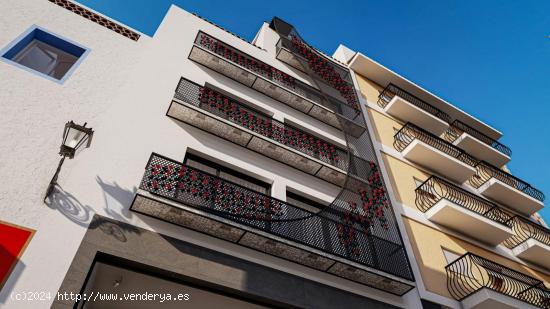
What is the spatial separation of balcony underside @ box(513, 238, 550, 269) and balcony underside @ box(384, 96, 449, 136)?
696cm

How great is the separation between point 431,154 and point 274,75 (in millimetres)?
7833

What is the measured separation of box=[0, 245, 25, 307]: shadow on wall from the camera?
18.8 feet

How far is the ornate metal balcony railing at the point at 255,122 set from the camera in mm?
11188

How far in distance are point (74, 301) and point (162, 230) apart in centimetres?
220

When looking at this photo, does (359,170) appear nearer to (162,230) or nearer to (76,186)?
(162,230)

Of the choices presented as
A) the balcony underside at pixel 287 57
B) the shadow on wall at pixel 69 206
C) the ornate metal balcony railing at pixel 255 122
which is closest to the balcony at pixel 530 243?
the ornate metal balcony railing at pixel 255 122

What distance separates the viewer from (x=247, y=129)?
1094 centimetres

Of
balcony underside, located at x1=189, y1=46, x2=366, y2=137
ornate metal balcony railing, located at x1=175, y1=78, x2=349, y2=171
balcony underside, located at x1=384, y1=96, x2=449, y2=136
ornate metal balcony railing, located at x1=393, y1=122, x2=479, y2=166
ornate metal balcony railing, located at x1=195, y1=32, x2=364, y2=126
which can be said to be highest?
balcony underside, located at x1=384, y1=96, x2=449, y2=136

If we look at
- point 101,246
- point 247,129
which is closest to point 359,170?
point 247,129

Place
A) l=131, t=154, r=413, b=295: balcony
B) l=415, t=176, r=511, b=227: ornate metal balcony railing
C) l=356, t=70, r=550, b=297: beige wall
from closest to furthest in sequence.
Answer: l=131, t=154, r=413, b=295: balcony < l=356, t=70, r=550, b=297: beige wall < l=415, t=176, r=511, b=227: ornate metal balcony railing

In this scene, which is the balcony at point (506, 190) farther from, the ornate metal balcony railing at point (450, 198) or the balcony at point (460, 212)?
the balcony at point (460, 212)

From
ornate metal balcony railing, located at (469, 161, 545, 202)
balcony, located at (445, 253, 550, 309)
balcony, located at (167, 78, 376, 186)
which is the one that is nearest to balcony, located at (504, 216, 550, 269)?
balcony, located at (445, 253, 550, 309)

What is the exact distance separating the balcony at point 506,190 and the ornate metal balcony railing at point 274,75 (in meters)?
7.22

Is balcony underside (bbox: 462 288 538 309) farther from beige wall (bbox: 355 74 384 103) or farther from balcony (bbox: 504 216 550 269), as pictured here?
beige wall (bbox: 355 74 384 103)
